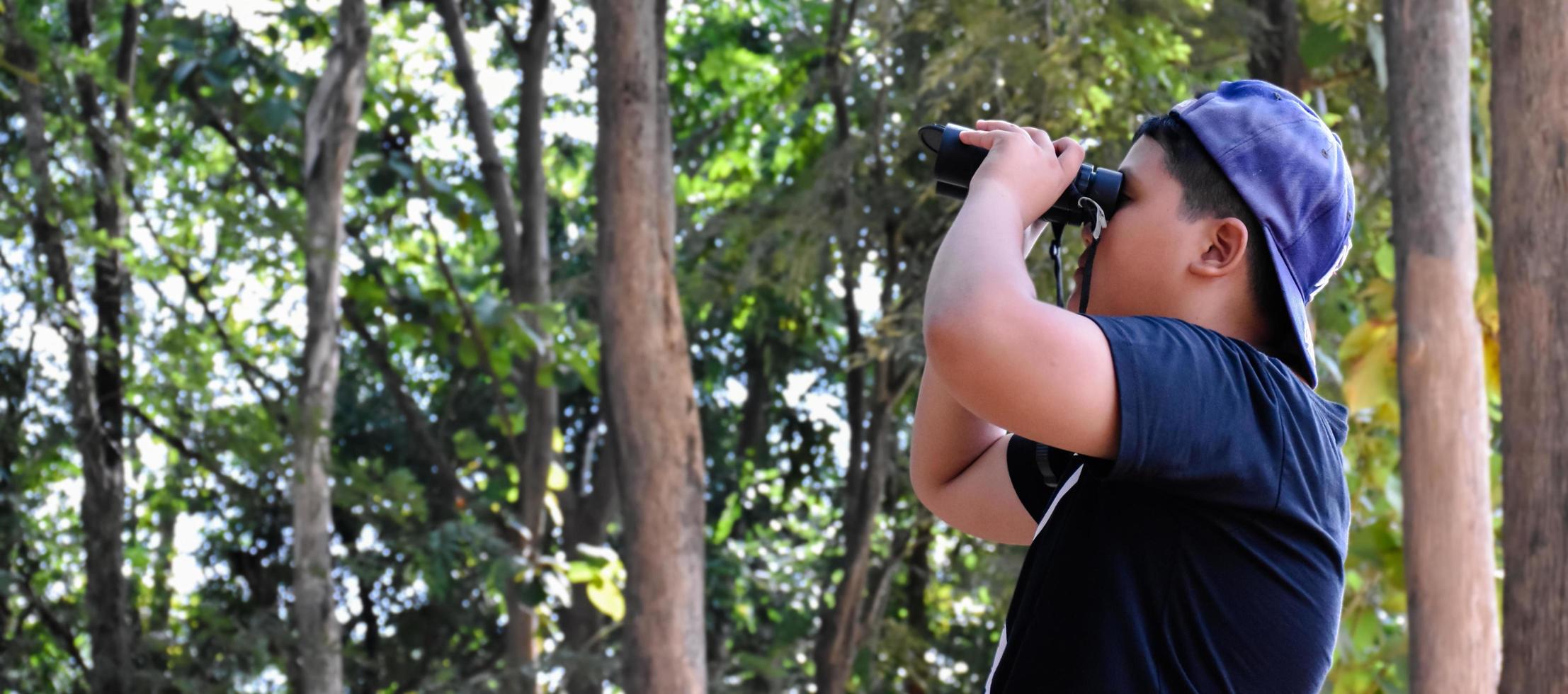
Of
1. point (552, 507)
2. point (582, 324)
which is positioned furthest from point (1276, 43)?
point (552, 507)

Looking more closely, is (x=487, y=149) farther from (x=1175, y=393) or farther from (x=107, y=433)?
(x=1175, y=393)

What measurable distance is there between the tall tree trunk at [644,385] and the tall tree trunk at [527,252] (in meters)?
1.36

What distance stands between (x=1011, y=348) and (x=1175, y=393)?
10cm

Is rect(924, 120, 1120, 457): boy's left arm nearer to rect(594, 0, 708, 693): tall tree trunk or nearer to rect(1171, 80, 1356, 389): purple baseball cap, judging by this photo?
rect(1171, 80, 1356, 389): purple baseball cap

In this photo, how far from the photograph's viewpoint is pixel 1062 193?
1.04 metres

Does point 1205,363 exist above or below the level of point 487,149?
below

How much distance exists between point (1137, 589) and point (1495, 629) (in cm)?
282

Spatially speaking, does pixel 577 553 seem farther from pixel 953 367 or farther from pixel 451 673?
pixel 953 367

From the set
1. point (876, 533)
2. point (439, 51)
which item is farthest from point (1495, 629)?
point (439, 51)

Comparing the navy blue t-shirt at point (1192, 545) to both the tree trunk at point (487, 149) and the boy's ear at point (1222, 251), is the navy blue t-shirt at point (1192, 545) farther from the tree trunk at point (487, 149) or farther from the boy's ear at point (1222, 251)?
the tree trunk at point (487, 149)

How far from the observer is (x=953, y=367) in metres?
0.92

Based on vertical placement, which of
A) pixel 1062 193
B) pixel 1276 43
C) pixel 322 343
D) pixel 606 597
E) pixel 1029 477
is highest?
pixel 1276 43

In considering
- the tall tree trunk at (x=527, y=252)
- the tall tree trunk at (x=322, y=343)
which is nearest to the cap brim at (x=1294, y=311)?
the tall tree trunk at (x=322, y=343)

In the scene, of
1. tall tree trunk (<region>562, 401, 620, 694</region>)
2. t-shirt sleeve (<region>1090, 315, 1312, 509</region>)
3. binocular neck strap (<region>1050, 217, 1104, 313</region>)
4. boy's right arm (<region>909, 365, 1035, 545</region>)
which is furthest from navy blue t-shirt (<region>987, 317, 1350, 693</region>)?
tall tree trunk (<region>562, 401, 620, 694</region>)
